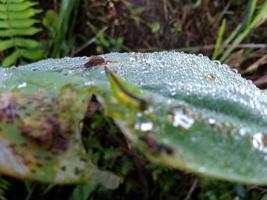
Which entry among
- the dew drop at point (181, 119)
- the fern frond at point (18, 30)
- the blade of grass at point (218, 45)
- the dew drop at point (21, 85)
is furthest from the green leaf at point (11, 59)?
the dew drop at point (181, 119)

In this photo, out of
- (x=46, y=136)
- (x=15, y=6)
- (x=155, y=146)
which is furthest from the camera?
(x=15, y=6)

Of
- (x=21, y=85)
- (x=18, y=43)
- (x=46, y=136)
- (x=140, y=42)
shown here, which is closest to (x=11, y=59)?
(x=18, y=43)

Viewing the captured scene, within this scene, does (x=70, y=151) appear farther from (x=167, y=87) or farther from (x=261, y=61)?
(x=261, y=61)

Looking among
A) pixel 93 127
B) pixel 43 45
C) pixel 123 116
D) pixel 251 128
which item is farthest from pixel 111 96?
pixel 43 45

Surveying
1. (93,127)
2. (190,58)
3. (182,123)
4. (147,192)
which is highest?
(182,123)

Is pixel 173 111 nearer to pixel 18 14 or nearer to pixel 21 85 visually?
pixel 21 85

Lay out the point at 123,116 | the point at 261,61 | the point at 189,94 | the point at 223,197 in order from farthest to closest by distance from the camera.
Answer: the point at 261,61, the point at 223,197, the point at 189,94, the point at 123,116

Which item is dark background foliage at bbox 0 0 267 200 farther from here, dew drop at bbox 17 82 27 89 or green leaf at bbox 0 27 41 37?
dew drop at bbox 17 82 27 89

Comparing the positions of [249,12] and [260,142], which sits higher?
[260,142]
